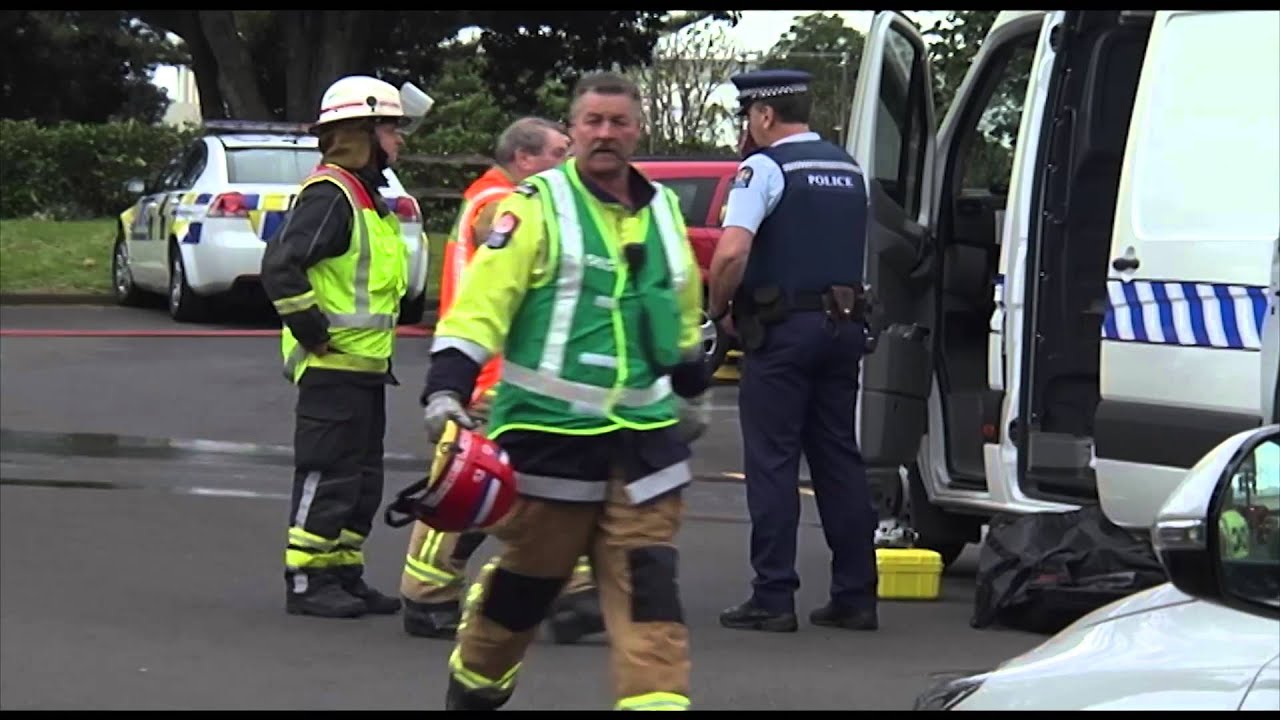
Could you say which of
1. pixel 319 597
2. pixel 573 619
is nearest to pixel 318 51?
pixel 319 597

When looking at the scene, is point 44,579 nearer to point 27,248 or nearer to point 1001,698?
point 1001,698

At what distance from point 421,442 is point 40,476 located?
2518mm

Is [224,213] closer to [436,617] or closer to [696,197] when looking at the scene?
[696,197]

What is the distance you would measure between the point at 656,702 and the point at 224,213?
12.5m

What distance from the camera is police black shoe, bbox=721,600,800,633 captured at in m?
7.29

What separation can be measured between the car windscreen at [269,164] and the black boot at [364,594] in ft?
32.1

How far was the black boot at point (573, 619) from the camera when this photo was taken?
705cm

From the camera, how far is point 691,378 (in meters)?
5.41

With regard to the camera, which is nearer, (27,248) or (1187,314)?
(1187,314)

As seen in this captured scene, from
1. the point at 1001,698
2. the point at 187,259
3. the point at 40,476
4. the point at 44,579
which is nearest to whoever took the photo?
the point at 1001,698

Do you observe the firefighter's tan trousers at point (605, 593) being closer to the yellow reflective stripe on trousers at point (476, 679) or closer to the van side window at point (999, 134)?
the yellow reflective stripe on trousers at point (476, 679)

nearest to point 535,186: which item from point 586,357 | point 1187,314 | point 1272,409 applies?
point 586,357
